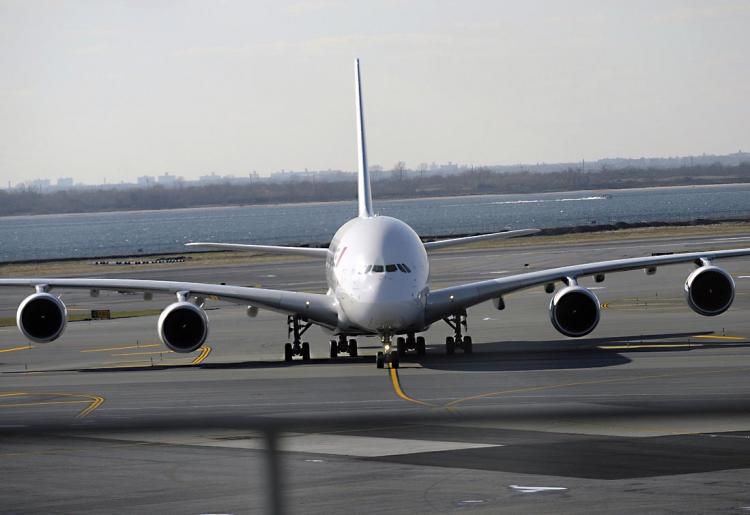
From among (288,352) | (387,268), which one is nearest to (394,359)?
(387,268)

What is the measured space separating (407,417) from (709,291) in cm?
3357

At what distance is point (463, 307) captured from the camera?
121ft

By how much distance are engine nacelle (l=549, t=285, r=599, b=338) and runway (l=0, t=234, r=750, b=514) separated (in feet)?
3.26

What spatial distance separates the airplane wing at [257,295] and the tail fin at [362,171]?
4608 mm

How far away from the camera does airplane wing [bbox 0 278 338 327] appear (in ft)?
120

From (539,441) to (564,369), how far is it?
15.2 m

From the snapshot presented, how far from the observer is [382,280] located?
33.4 metres

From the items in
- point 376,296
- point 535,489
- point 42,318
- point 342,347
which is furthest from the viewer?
point 342,347

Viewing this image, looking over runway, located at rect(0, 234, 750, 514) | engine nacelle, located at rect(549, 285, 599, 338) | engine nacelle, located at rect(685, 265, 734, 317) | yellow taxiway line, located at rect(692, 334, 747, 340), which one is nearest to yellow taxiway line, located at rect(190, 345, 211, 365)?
runway, located at rect(0, 234, 750, 514)

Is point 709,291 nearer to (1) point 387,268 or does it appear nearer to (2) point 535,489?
(1) point 387,268

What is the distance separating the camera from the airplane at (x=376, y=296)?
33719 millimetres

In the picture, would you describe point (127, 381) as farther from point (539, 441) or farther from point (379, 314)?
point (539, 441)

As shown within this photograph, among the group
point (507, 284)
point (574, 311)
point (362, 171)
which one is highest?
point (362, 171)

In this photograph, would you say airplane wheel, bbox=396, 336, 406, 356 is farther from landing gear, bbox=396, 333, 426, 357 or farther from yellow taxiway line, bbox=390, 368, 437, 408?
yellow taxiway line, bbox=390, 368, 437, 408
